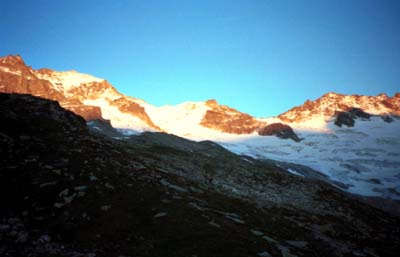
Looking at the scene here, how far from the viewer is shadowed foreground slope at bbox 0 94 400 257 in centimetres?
1683

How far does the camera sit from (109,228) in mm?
18125

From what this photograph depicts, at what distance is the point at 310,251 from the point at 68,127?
2660cm

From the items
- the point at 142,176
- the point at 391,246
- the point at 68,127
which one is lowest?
the point at 391,246

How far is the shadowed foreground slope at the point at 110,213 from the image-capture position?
55.2 feet

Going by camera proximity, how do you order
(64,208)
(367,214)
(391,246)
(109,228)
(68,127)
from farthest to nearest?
(367,214) → (68,127) → (391,246) → (64,208) → (109,228)

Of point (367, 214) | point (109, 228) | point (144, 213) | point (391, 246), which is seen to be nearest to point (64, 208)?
point (109, 228)

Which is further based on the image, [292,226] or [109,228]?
[292,226]

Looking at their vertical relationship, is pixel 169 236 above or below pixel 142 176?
below

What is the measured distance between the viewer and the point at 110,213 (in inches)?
766

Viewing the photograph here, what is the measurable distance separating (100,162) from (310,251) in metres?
17.8

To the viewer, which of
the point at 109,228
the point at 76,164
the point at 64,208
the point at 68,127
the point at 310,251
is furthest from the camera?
the point at 68,127

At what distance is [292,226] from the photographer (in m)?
27.4

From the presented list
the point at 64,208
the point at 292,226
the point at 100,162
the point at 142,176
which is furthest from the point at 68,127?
the point at 292,226

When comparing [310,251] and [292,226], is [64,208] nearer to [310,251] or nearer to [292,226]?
[310,251]
